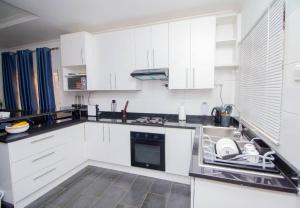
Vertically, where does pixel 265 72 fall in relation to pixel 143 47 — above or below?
below

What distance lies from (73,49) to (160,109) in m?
1.87

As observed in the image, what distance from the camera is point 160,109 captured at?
8.85ft

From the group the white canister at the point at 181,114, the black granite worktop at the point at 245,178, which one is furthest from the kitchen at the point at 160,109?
the white canister at the point at 181,114

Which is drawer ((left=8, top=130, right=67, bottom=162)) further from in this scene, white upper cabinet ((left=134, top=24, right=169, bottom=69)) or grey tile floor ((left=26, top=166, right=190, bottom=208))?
white upper cabinet ((left=134, top=24, right=169, bottom=69))

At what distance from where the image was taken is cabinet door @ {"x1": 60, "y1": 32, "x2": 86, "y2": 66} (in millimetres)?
2662

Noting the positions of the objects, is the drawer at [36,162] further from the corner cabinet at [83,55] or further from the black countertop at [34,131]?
the corner cabinet at [83,55]

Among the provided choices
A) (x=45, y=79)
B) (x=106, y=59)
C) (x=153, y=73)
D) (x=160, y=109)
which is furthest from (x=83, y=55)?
(x=160, y=109)

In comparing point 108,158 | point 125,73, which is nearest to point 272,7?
point 125,73

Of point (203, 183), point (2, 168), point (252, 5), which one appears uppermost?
point (252, 5)

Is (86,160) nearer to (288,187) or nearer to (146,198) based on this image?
(146,198)

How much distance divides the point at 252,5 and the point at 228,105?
121 centimetres

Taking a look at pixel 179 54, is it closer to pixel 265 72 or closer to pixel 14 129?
pixel 265 72

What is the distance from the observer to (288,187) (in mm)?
746

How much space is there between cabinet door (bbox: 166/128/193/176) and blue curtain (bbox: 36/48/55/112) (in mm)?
2575
